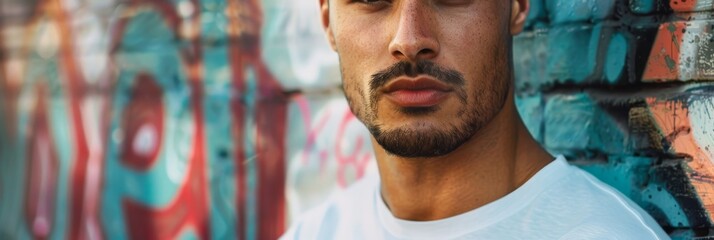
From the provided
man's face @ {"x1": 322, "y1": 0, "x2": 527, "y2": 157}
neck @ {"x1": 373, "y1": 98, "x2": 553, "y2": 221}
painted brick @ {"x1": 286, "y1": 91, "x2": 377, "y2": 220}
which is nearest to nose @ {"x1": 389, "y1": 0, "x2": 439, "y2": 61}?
man's face @ {"x1": 322, "y1": 0, "x2": 527, "y2": 157}

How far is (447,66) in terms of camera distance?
209 centimetres

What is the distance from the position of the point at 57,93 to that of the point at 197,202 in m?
1.23

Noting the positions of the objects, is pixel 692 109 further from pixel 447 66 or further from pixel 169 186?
pixel 169 186

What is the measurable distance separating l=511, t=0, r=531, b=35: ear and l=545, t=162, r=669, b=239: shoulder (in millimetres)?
389

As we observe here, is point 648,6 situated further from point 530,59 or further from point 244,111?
point 244,111

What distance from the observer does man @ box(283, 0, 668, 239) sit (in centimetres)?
207

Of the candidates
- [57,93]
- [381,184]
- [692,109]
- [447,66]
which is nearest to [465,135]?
[447,66]

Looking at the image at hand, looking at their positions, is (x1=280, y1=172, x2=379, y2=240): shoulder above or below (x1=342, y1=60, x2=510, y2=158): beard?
below

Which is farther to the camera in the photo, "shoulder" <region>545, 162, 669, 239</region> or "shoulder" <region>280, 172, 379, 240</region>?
"shoulder" <region>280, 172, 379, 240</region>

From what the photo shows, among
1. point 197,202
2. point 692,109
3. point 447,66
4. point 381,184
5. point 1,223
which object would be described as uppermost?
point 447,66

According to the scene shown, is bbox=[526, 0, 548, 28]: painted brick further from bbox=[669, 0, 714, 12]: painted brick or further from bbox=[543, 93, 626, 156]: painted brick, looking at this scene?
bbox=[669, 0, 714, 12]: painted brick

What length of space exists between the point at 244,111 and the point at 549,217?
7.10ft

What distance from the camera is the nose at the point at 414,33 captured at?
205 centimetres

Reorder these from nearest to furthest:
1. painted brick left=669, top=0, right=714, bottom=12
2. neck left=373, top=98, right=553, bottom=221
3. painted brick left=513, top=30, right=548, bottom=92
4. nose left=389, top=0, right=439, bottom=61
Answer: nose left=389, top=0, right=439, bottom=61 → neck left=373, top=98, right=553, bottom=221 → painted brick left=669, top=0, right=714, bottom=12 → painted brick left=513, top=30, right=548, bottom=92
